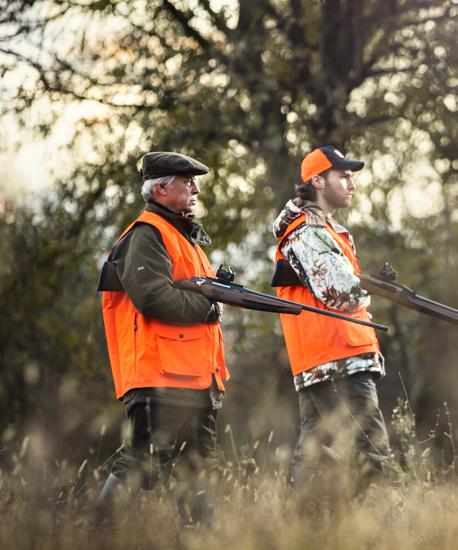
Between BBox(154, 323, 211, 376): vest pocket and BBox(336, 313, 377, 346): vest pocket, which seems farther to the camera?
BBox(336, 313, 377, 346): vest pocket

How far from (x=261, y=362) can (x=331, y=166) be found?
12.3m

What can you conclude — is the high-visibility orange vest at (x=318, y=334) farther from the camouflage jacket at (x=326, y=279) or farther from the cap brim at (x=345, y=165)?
the cap brim at (x=345, y=165)

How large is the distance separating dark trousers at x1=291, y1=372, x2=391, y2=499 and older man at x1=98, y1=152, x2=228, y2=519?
0.55m

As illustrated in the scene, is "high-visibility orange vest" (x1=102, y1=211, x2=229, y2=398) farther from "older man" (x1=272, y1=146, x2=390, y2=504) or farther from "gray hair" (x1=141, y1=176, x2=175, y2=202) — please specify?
"older man" (x1=272, y1=146, x2=390, y2=504)

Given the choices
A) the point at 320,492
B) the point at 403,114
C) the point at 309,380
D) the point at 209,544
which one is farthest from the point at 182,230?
the point at 403,114

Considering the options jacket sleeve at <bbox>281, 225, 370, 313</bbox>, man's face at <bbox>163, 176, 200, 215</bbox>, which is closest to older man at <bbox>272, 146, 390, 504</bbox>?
jacket sleeve at <bbox>281, 225, 370, 313</bbox>

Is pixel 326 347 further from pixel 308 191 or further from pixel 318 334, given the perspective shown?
pixel 308 191

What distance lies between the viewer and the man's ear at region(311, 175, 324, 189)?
16.1ft

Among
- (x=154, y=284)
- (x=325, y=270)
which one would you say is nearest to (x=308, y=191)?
(x=325, y=270)

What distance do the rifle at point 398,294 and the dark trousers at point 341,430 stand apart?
1.94 ft

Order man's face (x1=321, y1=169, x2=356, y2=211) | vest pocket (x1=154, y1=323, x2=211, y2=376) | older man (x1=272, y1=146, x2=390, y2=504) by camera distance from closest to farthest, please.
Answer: vest pocket (x1=154, y1=323, x2=211, y2=376)
older man (x1=272, y1=146, x2=390, y2=504)
man's face (x1=321, y1=169, x2=356, y2=211)

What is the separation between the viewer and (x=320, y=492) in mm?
3834

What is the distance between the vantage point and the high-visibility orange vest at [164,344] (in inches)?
156

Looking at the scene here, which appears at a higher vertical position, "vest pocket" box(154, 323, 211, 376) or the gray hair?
the gray hair
